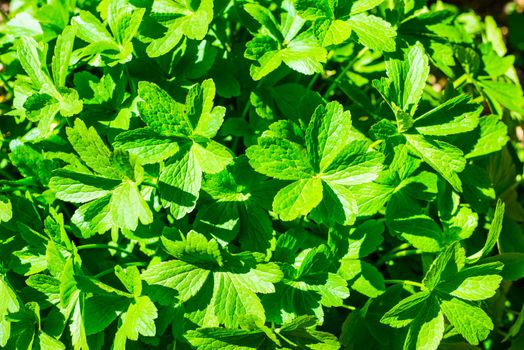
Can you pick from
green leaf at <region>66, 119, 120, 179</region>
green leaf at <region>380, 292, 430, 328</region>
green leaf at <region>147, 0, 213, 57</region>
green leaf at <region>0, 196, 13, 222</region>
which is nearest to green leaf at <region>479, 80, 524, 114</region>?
green leaf at <region>380, 292, 430, 328</region>

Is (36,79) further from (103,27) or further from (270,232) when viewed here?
(270,232)

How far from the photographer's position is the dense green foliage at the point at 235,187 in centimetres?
125

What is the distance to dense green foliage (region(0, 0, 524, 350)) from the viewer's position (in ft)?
4.11

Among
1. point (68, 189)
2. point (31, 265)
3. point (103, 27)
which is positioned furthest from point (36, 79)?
point (31, 265)

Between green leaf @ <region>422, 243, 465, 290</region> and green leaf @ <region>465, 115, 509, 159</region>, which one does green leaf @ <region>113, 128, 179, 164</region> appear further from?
green leaf @ <region>465, 115, 509, 159</region>

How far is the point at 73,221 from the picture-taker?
1.35 meters

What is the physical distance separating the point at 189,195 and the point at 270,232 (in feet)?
0.75

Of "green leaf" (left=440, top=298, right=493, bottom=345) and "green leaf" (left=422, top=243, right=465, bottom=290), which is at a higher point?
"green leaf" (left=422, top=243, right=465, bottom=290)

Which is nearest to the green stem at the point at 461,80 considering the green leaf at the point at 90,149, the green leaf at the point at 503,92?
the green leaf at the point at 503,92

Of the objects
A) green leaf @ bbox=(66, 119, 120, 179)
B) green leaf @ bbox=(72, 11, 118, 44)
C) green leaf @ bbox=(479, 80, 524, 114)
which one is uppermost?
green leaf @ bbox=(72, 11, 118, 44)

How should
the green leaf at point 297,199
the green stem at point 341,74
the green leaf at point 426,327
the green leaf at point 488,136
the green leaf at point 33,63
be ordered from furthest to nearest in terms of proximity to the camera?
1. the green stem at point 341,74
2. the green leaf at point 488,136
3. the green leaf at point 33,63
4. the green leaf at point 426,327
5. the green leaf at point 297,199

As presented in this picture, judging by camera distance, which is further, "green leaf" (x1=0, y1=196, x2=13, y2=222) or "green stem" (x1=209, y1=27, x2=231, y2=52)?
"green stem" (x1=209, y1=27, x2=231, y2=52)

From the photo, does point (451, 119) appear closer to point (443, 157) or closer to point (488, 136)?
point (443, 157)

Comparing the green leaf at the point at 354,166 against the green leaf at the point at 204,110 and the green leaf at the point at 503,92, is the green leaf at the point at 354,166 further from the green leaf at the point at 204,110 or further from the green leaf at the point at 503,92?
the green leaf at the point at 503,92
